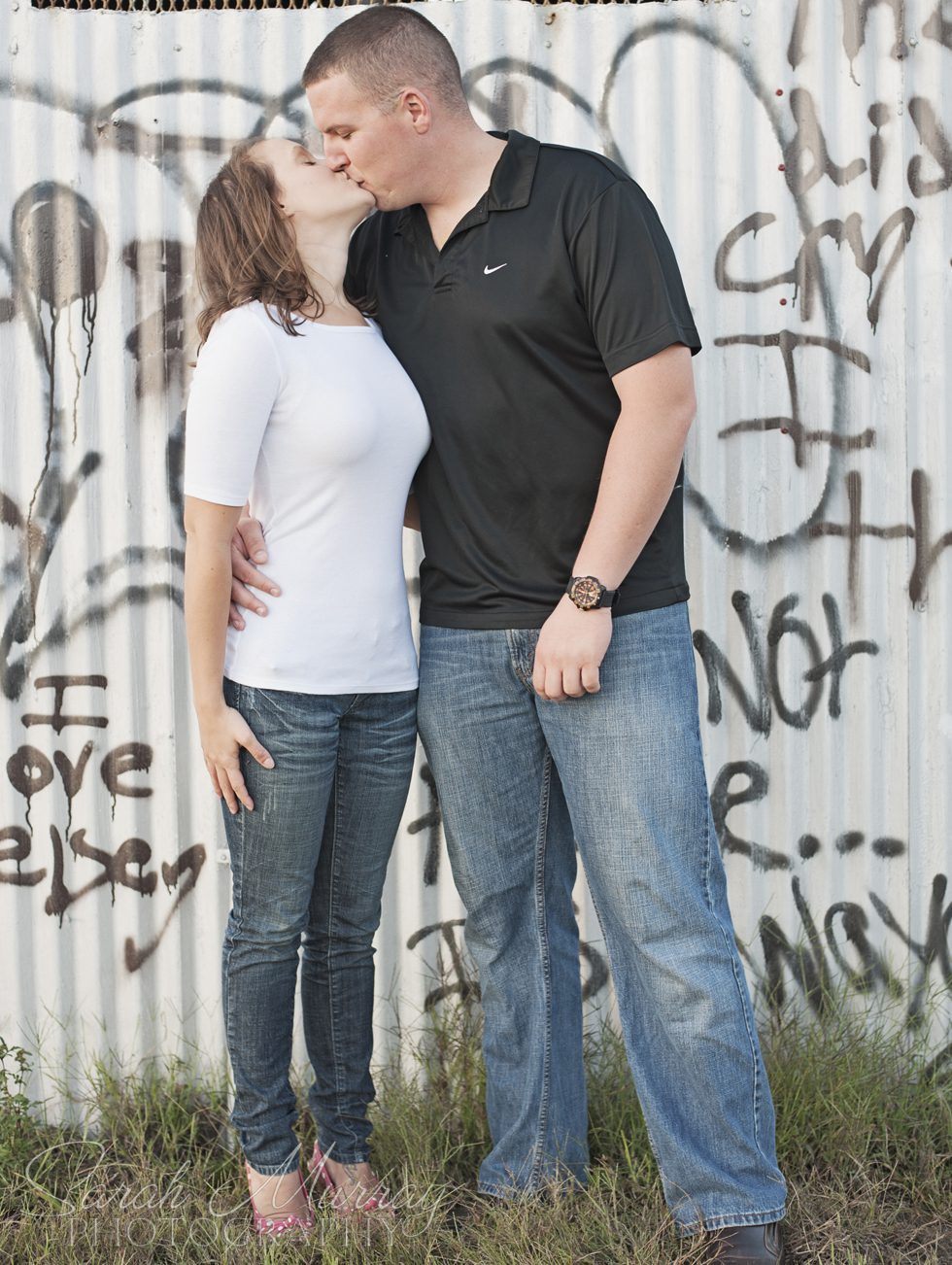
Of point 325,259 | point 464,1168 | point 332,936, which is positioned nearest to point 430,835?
point 332,936

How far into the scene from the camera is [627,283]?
2.23 metres

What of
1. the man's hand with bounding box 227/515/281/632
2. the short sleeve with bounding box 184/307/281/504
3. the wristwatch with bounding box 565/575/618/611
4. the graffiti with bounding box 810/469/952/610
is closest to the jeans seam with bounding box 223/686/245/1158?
the man's hand with bounding box 227/515/281/632

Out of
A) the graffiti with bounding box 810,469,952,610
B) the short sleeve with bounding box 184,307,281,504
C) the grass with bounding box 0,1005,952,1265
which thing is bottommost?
the grass with bounding box 0,1005,952,1265

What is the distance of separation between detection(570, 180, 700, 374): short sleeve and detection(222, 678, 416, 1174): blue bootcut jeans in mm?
842

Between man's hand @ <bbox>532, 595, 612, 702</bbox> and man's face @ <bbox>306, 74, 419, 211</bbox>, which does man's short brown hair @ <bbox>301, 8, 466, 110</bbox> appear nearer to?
man's face @ <bbox>306, 74, 419, 211</bbox>

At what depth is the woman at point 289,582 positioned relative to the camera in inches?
89.6

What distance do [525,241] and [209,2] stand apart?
131 cm

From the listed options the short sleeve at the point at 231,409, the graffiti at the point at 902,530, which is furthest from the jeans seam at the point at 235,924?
the graffiti at the point at 902,530

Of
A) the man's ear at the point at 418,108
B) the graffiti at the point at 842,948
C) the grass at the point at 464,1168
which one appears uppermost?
the man's ear at the point at 418,108

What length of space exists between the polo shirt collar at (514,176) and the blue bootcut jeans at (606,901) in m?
0.86

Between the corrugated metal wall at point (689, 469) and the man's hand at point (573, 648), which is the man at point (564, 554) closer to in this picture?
the man's hand at point (573, 648)

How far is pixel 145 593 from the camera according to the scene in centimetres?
312

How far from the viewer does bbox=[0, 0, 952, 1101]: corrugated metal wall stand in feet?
9.87

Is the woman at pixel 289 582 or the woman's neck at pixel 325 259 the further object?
the woman's neck at pixel 325 259
